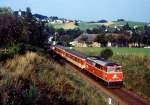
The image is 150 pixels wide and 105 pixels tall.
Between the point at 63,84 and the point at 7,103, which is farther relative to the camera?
the point at 63,84

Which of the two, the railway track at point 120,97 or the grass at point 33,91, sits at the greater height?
the grass at point 33,91

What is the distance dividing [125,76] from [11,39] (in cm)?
1413

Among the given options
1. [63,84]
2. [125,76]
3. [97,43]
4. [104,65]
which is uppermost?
[63,84]

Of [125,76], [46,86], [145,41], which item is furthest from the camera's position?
[145,41]

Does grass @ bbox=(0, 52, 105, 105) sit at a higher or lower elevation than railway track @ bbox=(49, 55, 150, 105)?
higher

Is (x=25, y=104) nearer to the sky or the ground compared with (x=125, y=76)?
nearer to the sky

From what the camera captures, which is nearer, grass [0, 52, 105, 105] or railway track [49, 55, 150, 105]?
grass [0, 52, 105, 105]

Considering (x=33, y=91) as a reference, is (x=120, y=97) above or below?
below

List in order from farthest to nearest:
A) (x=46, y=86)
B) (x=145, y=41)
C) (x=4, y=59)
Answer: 1. (x=145, y=41)
2. (x=4, y=59)
3. (x=46, y=86)

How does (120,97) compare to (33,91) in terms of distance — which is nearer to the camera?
(33,91)

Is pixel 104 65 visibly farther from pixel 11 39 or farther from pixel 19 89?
pixel 19 89

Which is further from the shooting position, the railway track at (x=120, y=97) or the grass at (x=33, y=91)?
the railway track at (x=120, y=97)

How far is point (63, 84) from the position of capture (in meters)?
14.3

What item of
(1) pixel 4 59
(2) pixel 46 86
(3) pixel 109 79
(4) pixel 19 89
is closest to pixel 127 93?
(3) pixel 109 79
